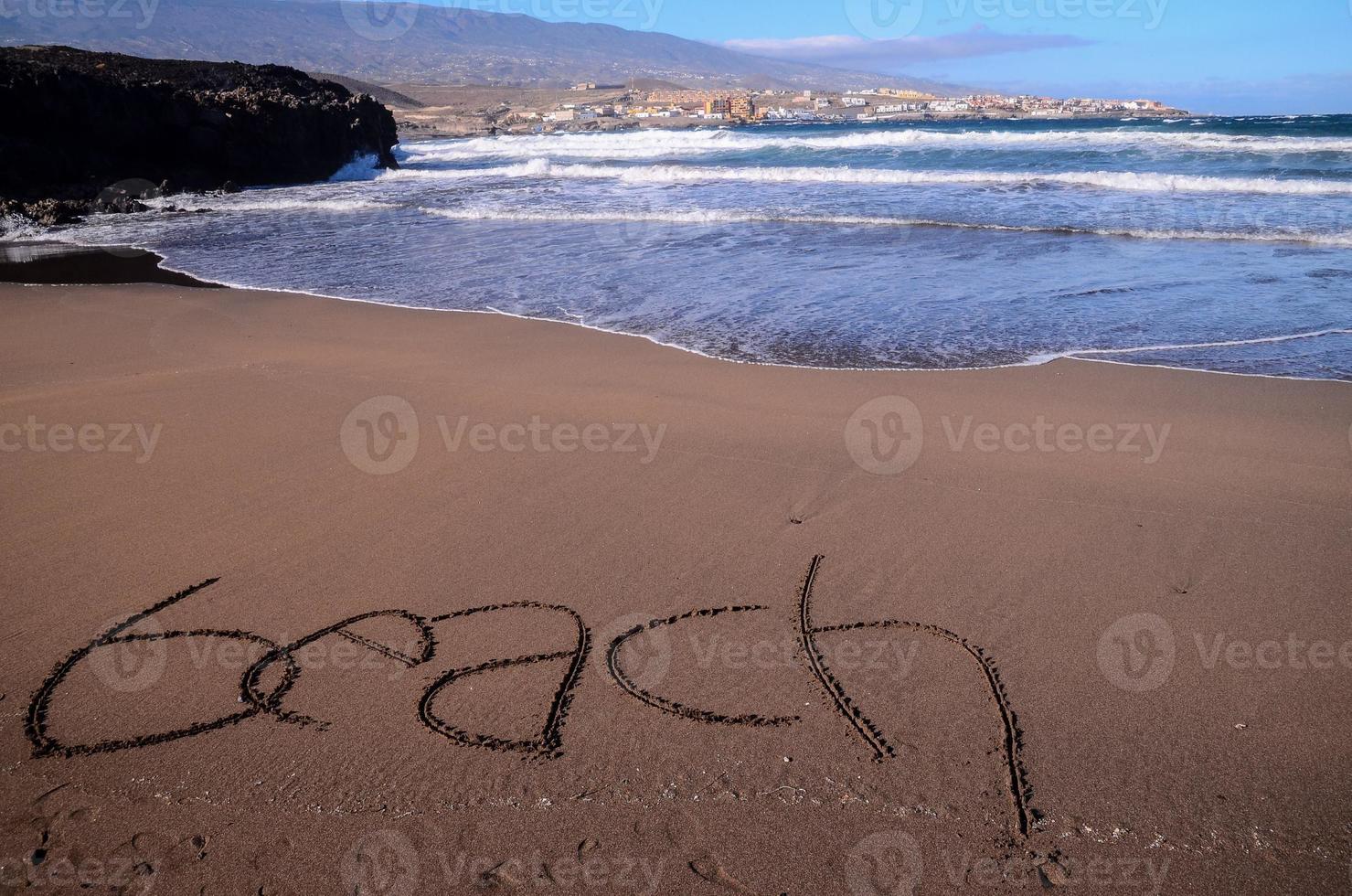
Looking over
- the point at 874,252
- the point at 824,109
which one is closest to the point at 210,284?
the point at 874,252

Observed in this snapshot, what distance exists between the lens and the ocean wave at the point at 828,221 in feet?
39.5

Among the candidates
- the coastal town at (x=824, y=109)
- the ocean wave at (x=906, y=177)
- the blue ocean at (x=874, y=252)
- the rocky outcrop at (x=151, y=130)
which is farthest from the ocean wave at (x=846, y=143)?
the coastal town at (x=824, y=109)

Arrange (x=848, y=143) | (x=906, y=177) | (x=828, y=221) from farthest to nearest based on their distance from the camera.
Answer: (x=848, y=143), (x=906, y=177), (x=828, y=221)

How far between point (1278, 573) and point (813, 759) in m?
2.55

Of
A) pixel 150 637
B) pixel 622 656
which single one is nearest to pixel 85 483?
pixel 150 637

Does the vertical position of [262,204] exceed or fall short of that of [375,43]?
it falls short

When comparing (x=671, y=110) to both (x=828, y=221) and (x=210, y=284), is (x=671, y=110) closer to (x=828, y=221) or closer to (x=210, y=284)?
(x=828, y=221)

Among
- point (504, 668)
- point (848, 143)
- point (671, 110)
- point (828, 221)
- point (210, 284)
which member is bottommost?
point (504, 668)

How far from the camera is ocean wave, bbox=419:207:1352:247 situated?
1203cm

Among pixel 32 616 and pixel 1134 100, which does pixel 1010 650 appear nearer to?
pixel 32 616

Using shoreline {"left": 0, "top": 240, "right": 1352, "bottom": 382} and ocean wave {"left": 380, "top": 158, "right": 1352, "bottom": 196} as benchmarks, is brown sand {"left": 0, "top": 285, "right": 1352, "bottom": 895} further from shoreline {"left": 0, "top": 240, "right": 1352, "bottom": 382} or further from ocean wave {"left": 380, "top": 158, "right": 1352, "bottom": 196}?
ocean wave {"left": 380, "top": 158, "right": 1352, "bottom": 196}

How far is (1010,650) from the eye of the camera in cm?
313

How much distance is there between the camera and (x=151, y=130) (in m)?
24.1

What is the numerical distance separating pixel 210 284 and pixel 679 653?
9.99m
